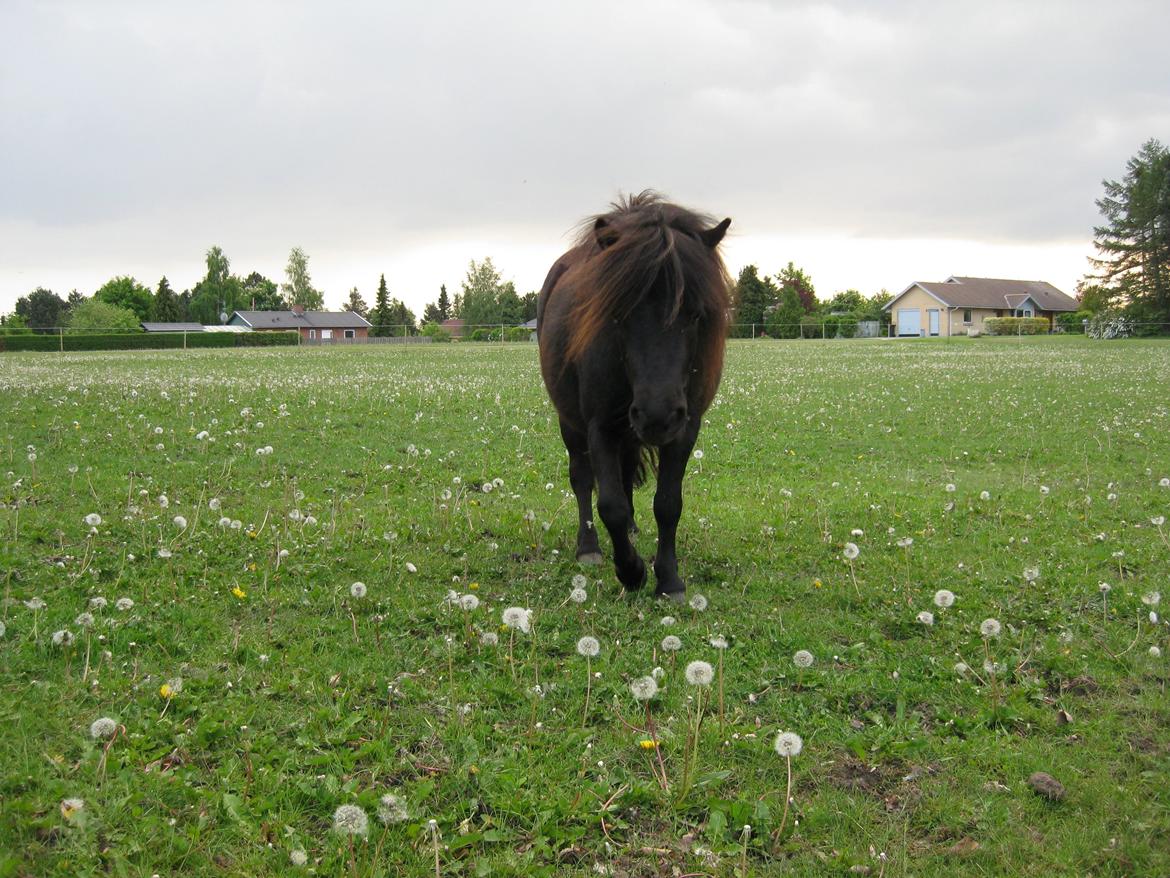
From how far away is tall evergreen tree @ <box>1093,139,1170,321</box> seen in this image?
224 ft

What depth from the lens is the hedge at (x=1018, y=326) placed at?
7662cm

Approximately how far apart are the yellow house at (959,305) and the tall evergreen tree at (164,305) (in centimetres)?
10097

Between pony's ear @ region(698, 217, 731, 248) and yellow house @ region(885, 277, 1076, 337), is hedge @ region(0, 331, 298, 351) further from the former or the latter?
yellow house @ region(885, 277, 1076, 337)

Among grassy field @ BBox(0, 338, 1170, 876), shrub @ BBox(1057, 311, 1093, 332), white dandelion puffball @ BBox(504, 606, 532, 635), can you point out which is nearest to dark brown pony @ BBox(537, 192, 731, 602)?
grassy field @ BBox(0, 338, 1170, 876)

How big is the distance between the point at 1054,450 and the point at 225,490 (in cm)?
1108

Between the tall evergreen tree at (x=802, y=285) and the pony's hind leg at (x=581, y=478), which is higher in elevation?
the tall evergreen tree at (x=802, y=285)

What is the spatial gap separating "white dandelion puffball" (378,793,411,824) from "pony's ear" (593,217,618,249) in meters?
3.75

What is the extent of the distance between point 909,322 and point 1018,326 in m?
25.1

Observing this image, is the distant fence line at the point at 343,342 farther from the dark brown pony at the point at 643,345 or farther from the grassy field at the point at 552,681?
the dark brown pony at the point at 643,345

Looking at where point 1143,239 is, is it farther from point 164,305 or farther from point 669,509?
point 164,305

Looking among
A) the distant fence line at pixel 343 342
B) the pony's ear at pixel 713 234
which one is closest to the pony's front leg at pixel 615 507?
the pony's ear at pixel 713 234

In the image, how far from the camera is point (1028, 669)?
493 cm

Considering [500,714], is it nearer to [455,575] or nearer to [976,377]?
[455,575]

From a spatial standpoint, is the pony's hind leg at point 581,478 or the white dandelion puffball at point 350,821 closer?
the white dandelion puffball at point 350,821
